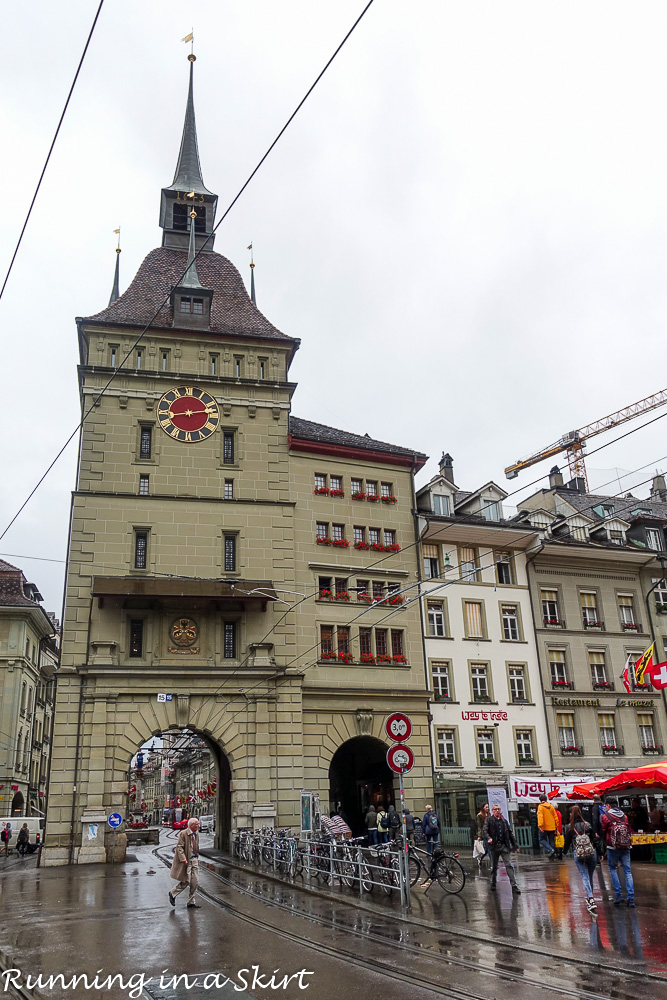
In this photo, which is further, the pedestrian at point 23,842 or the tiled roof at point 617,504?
the tiled roof at point 617,504

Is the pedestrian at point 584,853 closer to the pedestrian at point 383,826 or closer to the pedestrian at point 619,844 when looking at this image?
the pedestrian at point 619,844

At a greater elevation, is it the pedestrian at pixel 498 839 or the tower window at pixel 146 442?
the tower window at pixel 146 442

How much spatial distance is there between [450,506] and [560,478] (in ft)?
44.7

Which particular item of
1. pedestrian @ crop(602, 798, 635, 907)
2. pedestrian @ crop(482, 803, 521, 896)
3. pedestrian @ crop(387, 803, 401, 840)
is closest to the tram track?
pedestrian @ crop(602, 798, 635, 907)

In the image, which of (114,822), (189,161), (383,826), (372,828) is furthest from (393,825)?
(189,161)

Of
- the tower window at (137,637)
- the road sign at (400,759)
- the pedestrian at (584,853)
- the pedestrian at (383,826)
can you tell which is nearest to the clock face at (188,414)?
the tower window at (137,637)

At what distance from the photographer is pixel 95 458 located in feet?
116

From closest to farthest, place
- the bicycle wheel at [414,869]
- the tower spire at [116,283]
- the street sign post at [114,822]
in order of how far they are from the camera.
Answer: the bicycle wheel at [414,869] → the street sign post at [114,822] → the tower spire at [116,283]

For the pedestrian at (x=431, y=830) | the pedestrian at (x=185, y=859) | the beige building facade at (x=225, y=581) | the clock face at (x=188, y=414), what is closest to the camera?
the pedestrian at (x=185, y=859)

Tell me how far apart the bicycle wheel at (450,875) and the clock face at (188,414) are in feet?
75.5

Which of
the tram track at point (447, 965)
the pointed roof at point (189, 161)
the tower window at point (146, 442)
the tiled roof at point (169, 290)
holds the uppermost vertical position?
the pointed roof at point (189, 161)

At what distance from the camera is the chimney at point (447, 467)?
4641 cm

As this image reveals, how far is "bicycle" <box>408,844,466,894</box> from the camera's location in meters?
18.5

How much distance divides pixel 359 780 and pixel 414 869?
22168 millimetres
